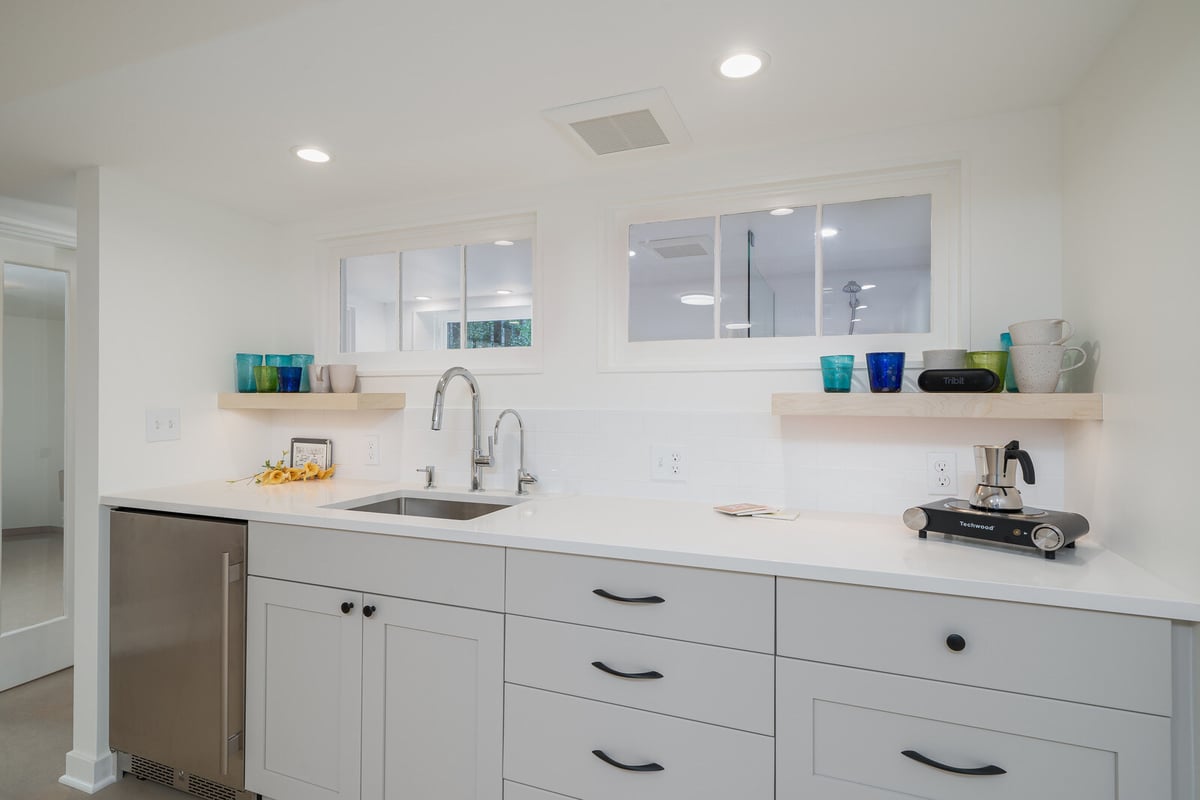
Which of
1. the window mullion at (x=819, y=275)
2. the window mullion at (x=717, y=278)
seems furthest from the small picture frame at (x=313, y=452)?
the window mullion at (x=819, y=275)

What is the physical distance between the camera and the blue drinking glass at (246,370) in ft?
8.47

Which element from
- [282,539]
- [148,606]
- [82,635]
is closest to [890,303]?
[282,539]

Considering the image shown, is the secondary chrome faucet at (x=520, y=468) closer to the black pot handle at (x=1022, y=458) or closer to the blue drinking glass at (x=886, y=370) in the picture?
the blue drinking glass at (x=886, y=370)

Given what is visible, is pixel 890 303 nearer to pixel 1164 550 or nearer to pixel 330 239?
pixel 1164 550

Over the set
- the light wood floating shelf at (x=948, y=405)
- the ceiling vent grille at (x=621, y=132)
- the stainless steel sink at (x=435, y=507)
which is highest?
the ceiling vent grille at (x=621, y=132)

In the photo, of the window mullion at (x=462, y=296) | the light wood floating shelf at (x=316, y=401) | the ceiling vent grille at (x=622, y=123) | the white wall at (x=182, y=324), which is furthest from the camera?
the window mullion at (x=462, y=296)

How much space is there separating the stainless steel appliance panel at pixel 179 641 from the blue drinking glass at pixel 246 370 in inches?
26.9

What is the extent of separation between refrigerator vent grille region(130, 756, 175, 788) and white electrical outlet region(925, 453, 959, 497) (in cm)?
256

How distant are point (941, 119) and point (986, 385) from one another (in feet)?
2.61

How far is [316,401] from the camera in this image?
2426 millimetres

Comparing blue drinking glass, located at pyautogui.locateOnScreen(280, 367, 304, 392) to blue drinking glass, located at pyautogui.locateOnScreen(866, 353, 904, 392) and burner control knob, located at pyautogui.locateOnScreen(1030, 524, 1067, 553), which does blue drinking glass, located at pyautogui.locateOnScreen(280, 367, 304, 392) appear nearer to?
blue drinking glass, located at pyautogui.locateOnScreen(866, 353, 904, 392)

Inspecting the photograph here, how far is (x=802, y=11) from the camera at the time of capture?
1.29 m

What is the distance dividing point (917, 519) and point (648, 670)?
0.74 m

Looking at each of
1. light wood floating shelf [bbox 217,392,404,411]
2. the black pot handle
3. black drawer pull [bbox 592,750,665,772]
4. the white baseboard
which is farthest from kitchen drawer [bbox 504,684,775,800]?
the white baseboard
